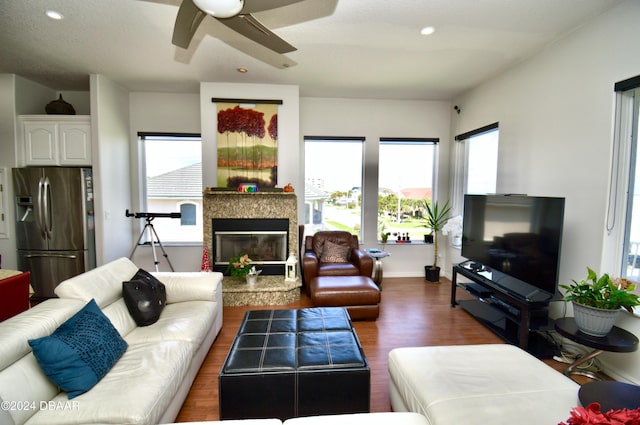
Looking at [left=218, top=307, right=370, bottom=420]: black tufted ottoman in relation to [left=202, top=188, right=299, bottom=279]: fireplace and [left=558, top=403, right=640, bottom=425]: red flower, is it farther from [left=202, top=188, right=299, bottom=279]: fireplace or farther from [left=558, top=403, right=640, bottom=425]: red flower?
[left=202, top=188, right=299, bottom=279]: fireplace

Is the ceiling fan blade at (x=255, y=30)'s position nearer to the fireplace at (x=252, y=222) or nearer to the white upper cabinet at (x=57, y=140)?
the fireplace at (x=252, y=222)

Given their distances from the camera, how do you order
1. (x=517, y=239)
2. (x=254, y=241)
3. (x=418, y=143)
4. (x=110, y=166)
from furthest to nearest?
(x=418, y=143) < (x=254, y=241) < (x=110, y=166) < (x=517, y=239)

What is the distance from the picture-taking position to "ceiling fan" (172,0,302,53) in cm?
165

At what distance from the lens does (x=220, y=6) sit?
1635 mm

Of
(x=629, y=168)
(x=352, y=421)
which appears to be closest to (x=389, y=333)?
(x=352, y=421)

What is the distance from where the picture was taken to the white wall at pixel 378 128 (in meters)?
4.74

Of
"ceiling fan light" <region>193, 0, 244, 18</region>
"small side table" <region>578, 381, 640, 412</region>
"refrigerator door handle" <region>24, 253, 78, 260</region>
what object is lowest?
"small side table" <region>578, 381, 640, 412</region>

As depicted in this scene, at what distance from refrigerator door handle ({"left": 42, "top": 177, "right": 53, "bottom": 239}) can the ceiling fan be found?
9.89 ft

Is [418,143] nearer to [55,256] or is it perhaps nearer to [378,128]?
[378,128]

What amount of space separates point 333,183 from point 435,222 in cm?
179

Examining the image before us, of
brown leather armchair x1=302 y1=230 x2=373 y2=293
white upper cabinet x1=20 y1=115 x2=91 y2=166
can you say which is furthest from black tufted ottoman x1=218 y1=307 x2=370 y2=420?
white upper cabinet x1=20 y1=115 x2=91 y2=166

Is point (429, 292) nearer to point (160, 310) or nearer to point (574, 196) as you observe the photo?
point (574, 196)

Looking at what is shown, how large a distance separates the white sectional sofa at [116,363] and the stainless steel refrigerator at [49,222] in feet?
6.29

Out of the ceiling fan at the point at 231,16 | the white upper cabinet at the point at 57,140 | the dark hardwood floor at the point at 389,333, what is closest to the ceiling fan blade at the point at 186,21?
the ceiling fan at the point at 231,16
